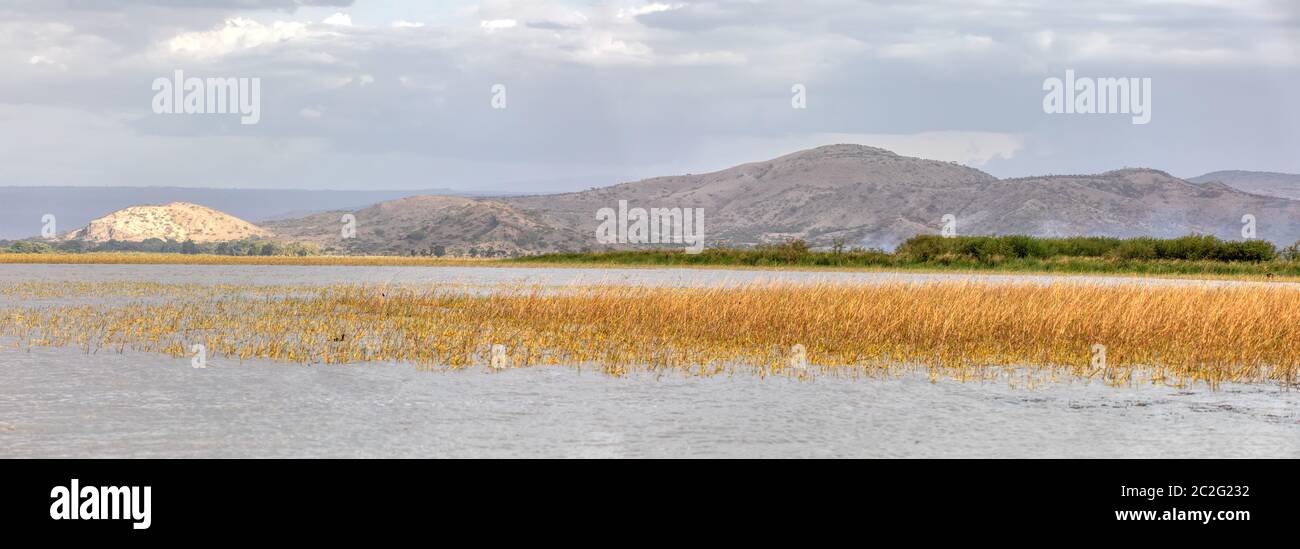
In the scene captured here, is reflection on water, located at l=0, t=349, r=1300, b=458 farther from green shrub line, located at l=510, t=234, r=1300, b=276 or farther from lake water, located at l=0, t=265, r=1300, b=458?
green shrub line, located at l=510, t=234, r=1300, b=276

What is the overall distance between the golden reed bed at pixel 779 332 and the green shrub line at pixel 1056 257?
4333 cm

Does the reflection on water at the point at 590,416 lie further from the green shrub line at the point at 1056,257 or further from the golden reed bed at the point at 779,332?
the green shrub line at the point at 1056,257

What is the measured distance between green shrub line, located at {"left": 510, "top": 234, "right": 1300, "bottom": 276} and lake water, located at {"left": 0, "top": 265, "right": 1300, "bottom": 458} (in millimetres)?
60433

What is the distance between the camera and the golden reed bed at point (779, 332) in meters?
24.5

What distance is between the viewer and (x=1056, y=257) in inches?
3307

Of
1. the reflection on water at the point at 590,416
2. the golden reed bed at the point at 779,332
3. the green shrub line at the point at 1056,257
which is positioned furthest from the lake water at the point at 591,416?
the green shrub line at the point at 1056,257

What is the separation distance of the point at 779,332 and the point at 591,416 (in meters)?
11.1

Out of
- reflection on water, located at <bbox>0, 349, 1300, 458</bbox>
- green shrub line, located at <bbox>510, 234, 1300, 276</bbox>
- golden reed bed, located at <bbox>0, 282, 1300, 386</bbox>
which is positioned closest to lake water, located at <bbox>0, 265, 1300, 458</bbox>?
reflection on water, located at <bbox>0, 349, 1300, 458</bbox>

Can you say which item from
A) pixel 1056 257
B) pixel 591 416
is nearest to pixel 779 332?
pixel 591 416
